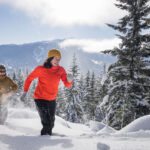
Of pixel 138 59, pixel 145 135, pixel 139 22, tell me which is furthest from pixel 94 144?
pixel 139 22

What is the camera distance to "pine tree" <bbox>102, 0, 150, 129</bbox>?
1002 centimetres

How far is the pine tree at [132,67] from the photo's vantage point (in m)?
10.0

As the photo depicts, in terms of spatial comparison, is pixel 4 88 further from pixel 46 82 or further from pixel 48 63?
pixel 48 63

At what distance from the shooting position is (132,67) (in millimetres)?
10453

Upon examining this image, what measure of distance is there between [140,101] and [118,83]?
5.52ft

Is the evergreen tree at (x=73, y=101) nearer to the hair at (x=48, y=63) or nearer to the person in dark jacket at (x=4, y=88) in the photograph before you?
the person in dark jacket at (x=4, y=88)

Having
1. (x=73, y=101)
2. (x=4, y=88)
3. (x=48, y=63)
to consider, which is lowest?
(x=73, y=101)

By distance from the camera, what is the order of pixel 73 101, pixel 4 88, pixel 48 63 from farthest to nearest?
pixel 73 101
pixel 4 88
pixel 48 63

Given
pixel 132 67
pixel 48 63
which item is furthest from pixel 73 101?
pixel 48 63

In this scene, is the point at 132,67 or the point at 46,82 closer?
the point at 46,82

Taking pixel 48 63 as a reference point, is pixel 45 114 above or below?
below

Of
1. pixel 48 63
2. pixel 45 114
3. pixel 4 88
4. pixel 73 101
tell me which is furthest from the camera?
pixel 73 101

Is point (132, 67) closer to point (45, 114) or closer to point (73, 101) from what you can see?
point (45, 114)

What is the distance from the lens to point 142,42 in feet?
34.7
